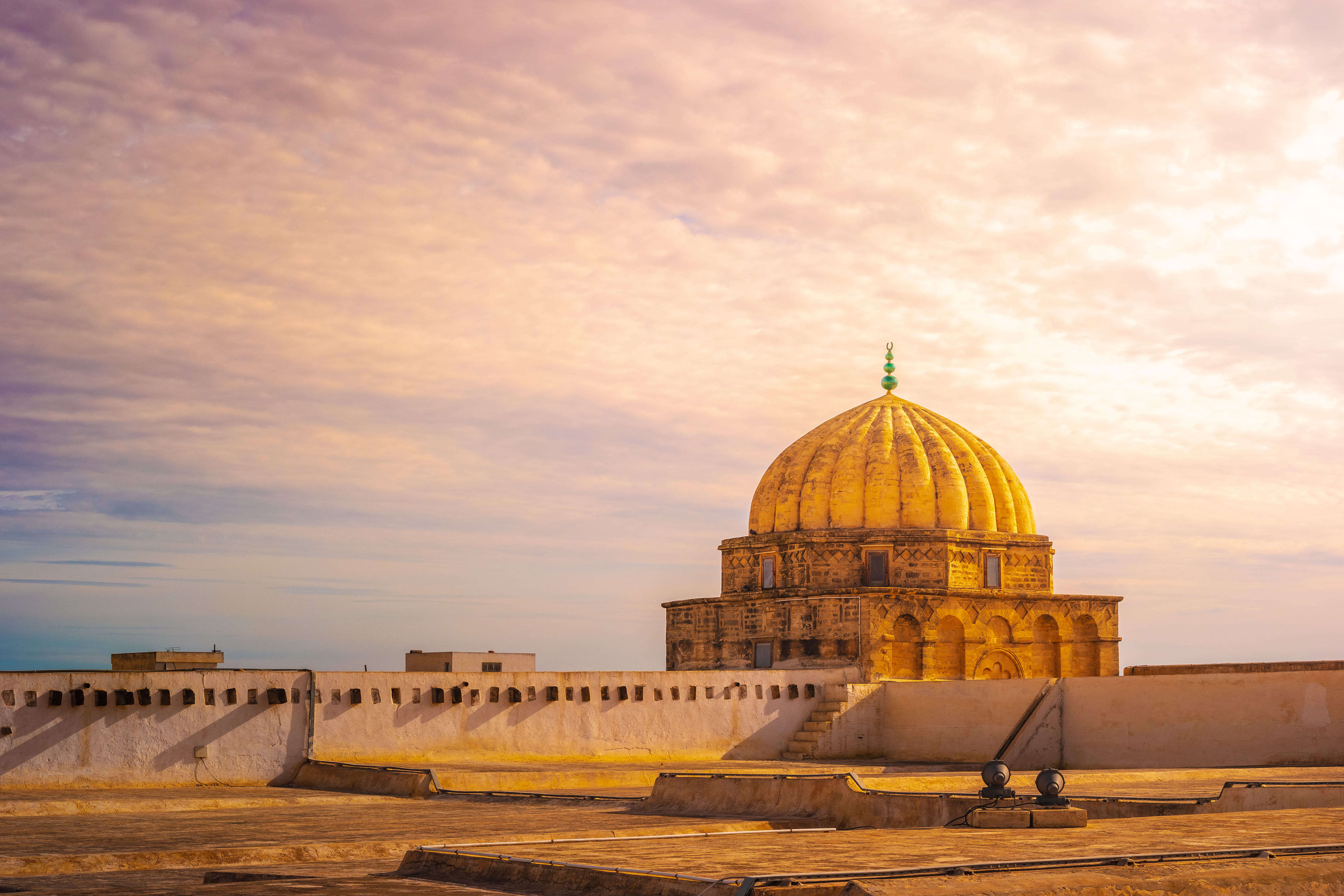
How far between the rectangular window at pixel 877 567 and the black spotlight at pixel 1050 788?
68.1ft

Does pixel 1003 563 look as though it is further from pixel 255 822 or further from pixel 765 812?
pixel 255 822

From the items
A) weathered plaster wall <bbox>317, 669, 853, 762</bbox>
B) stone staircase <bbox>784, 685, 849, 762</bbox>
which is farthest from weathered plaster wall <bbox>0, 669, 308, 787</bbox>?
stone staircase <bbox>784, 685, 849, 762</bbox>

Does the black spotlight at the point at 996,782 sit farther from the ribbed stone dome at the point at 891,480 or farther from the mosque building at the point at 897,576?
the ribbed stone dome at the point at 891,480

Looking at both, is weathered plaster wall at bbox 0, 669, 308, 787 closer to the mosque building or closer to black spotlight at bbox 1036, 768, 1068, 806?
the mosque building

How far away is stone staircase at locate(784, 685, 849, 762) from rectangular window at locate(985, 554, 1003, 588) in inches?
242

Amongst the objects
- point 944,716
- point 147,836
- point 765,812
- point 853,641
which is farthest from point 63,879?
point 853,641

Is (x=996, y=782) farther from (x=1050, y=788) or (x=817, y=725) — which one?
(x=817, y=725)

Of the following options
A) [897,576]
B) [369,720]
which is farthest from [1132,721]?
[369,720]

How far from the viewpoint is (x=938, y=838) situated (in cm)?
1041

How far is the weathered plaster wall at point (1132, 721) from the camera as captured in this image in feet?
72.0

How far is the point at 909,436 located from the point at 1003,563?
3.62 metres

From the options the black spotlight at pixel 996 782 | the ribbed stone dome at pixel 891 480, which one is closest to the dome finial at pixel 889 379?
the ribbed stone dome at pixel 891 480

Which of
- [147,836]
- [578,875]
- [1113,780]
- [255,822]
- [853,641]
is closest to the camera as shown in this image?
[578,875]

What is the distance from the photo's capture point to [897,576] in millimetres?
31859
